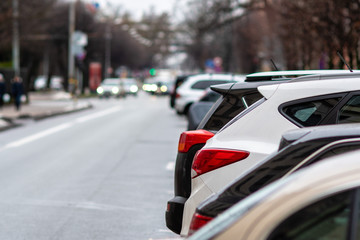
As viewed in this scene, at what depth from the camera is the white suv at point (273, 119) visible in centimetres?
518

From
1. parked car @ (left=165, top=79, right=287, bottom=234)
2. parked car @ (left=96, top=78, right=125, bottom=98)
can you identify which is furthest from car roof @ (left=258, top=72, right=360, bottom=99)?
parked car @ (left=96, top=78, right=125, bottom=98)

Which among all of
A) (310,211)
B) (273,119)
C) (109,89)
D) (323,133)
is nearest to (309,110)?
(273,119)

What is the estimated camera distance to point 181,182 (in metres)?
6.49

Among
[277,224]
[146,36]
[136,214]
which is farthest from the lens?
[146,36]

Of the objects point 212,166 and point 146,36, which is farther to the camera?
point 146,36

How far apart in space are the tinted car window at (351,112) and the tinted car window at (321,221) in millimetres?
2527

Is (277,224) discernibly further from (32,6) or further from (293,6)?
(32,6)

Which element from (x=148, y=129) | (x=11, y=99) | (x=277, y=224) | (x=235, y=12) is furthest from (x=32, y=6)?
(x=277, y=224)

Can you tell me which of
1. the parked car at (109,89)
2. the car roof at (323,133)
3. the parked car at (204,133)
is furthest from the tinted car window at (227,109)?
the parked car at (109,89)

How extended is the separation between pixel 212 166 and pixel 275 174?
1.82m

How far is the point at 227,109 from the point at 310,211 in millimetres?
3766

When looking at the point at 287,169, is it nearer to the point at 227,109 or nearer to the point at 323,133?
the point at 323,133

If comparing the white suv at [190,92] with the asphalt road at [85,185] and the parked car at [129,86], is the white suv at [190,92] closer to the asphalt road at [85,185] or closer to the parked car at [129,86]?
the asphalt road at [85,185]

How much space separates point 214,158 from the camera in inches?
209
